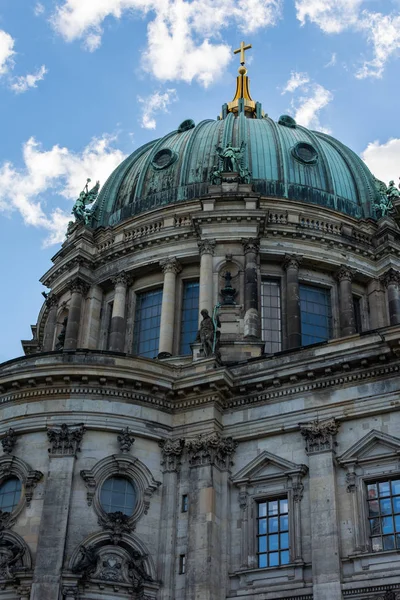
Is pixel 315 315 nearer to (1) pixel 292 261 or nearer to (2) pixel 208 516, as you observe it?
(1) pixel 292 261

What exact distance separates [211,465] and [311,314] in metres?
13.1

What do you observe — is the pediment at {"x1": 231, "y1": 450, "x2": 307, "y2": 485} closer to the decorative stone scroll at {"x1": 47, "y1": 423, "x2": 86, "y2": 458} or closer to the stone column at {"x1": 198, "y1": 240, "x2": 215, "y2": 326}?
the decorative stone scroll at {"x1": 47, "y1": 423, "x2": 86, "y2": 458}

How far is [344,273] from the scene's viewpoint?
3988 cm

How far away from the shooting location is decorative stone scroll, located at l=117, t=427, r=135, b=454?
28.3 metres

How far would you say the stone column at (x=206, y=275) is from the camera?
3734 cm

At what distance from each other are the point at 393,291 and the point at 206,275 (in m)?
8.87

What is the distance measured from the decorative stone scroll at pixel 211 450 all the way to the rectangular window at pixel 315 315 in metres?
10.3

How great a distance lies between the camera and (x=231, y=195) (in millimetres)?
39719

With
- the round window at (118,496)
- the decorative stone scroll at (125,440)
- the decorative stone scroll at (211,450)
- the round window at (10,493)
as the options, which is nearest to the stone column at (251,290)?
the decorative stone scroll at (211,450)

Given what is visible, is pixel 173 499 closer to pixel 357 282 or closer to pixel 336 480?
pixel 336 480

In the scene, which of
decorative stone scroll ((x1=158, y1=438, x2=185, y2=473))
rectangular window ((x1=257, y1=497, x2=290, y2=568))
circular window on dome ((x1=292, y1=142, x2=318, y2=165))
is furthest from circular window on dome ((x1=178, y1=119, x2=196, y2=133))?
rectangular window ((x1=257, y1=497, x2=290, y2=568))

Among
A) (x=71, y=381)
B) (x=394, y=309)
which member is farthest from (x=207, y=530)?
(x=394, y=309)

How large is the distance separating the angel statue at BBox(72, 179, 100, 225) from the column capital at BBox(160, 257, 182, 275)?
6617 mm

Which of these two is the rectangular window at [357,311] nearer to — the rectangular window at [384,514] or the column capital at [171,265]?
the column capital at [171,265]
